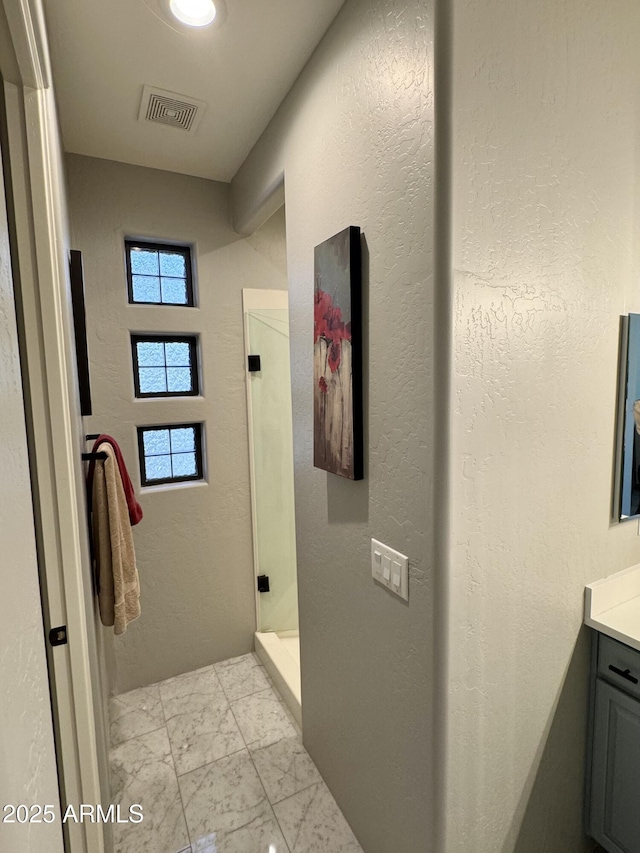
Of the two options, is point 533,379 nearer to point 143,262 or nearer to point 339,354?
point 339,354

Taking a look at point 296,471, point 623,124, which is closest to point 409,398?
point 296,471

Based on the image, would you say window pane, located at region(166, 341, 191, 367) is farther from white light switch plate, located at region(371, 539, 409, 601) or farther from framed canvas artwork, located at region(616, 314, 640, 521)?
framed canvas artwork, located at region(616, 314, 640, 521)

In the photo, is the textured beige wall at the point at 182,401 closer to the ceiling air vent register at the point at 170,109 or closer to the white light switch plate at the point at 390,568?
the ceiling air vent register at the point at 170,109

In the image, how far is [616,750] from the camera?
4.25ft

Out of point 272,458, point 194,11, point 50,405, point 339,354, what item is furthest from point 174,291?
point 50,405

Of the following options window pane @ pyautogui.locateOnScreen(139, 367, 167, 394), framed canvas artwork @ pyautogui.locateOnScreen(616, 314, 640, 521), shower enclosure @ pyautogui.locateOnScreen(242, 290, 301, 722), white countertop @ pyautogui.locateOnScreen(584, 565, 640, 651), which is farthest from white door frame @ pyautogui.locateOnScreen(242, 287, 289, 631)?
white countertop @ pyautogui.locateOnScreen(584, 565, 640, 651)

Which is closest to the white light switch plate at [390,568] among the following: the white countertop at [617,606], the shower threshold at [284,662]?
the white countertop at [617,606]

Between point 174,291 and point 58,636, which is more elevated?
point 174,291

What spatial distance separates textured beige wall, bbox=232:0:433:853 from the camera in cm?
105

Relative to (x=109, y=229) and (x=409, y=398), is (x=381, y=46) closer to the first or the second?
(x=409, y=398)

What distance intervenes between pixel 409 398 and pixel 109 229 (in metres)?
1.80

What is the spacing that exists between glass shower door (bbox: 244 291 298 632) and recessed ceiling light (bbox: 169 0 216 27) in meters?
1.20

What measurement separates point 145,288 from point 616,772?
8.84 ft

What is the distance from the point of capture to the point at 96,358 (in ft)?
6.84
